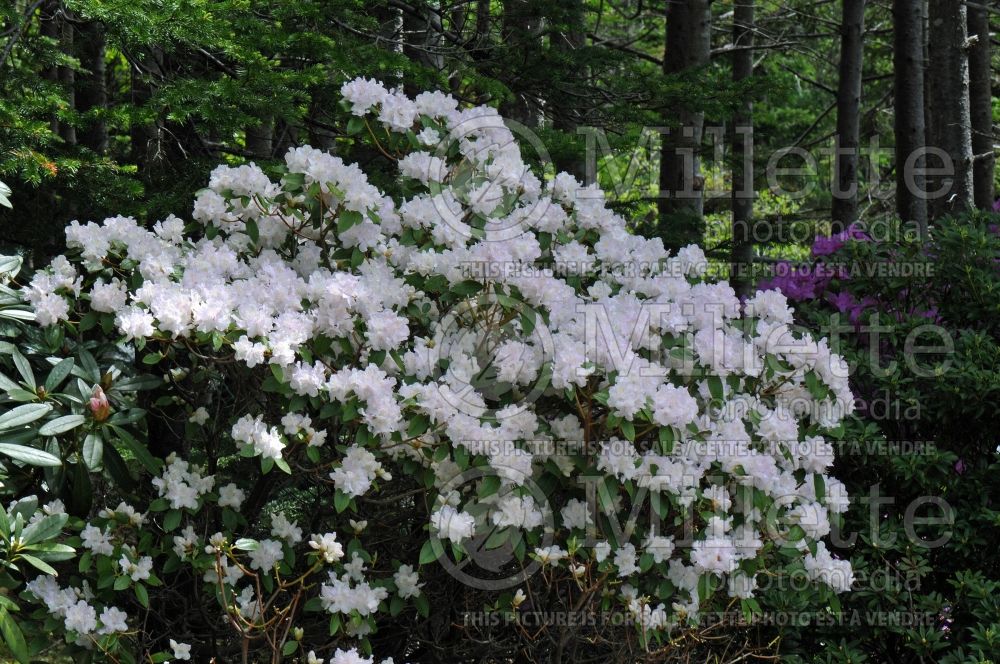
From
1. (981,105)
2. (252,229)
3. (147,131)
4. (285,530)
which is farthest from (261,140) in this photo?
(981,105)

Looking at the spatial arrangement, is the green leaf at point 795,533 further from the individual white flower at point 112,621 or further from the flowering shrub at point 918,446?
the individual white flower at point 112,621

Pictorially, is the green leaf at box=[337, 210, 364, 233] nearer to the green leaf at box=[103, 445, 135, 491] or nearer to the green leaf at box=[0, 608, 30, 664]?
the green leaf at box=[103, 445, 135, 491]

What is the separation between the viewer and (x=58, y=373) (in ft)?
8.19

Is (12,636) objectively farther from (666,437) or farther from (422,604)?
(666,437)

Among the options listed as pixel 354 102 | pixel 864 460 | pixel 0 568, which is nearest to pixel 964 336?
pixel 864 460

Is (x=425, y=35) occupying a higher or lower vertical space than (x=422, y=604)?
higher

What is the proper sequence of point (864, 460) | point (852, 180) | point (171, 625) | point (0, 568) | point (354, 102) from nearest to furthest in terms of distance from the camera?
point (0, 568) < point (171, 625) < point (354, 102) < point (864, 460) < point (852, 180)

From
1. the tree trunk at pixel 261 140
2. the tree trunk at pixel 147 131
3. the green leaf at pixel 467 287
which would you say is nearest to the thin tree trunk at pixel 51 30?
the tree trunk at pixel 147 131

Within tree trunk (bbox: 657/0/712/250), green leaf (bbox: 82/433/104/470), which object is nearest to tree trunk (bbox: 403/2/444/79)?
tree trunk (bbox: 657/0/712/250)

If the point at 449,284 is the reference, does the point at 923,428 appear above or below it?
below

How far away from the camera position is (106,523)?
252 centimetres

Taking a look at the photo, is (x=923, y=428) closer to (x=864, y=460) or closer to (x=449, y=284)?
(x=864, y=460)

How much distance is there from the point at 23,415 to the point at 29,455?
11 cm

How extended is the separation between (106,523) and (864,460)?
2.31 meters
